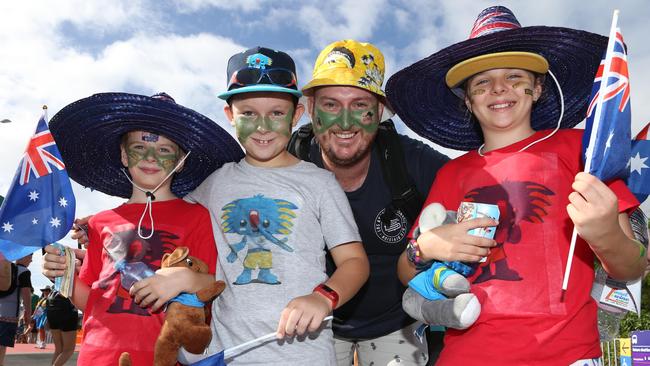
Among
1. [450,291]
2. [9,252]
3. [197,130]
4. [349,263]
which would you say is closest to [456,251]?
[450,291]

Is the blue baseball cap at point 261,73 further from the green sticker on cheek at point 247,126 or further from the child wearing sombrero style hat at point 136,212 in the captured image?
the child wearing sombrero style hat at point 136,212

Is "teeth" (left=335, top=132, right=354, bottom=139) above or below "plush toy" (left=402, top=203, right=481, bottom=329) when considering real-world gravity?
above

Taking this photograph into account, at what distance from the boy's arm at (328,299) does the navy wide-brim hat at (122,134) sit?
108cm

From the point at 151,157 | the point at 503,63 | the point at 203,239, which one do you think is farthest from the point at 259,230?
the point at 503,63

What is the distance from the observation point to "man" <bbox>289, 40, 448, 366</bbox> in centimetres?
362

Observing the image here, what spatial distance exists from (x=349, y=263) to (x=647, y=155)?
1.90 meters

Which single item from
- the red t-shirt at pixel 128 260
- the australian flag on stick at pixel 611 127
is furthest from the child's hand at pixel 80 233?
the australian flag on stick at pixel 611 127

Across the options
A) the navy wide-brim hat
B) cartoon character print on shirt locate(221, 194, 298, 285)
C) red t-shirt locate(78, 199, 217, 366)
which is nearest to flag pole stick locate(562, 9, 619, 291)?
cartoon character print on shirt locate(221, 194, 298, 285)

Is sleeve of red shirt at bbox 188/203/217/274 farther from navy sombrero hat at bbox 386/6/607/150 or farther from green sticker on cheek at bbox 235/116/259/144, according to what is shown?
navy sombrero hat at bbox 386/6/607/150

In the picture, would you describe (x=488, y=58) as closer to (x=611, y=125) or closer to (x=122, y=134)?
(x=611, y=125)

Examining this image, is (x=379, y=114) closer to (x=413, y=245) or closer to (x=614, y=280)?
(x=413, y=245)

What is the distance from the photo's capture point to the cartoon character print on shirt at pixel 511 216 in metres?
2.44

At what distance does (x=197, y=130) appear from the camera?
335 centimetres

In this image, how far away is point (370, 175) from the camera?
3865 mm
